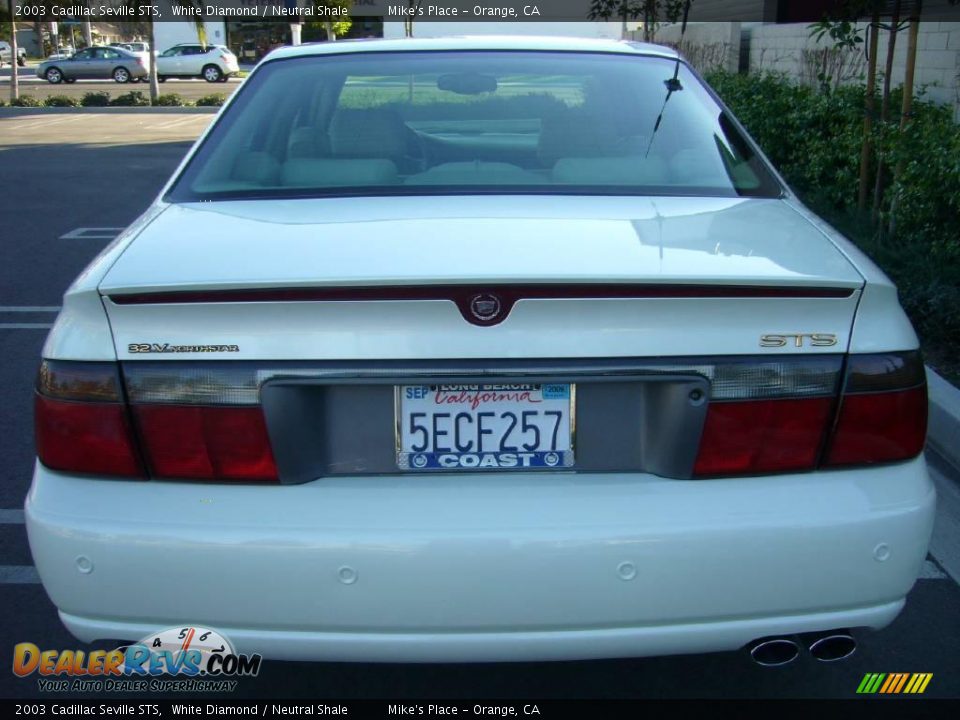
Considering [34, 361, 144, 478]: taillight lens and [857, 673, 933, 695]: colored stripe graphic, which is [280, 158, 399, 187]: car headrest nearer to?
[34, 361, 144, 478]: taillight lens

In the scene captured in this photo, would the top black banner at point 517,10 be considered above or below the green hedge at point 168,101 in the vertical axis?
above

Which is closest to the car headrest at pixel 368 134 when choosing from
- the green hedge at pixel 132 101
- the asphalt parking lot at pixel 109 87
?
the green hedge at pixel 132 101

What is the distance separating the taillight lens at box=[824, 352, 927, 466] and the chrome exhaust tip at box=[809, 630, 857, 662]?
384 millimetres

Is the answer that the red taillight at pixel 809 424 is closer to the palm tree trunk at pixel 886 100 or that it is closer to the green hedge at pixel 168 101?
the palm tree trunk at pixel 886 100

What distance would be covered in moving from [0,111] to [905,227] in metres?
22.3

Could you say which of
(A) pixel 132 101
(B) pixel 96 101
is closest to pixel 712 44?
(A) pixel 132 101

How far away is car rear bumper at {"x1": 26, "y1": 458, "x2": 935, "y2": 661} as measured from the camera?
7.06 feet

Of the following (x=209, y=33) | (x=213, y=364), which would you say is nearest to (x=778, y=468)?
(x=213, y=364)

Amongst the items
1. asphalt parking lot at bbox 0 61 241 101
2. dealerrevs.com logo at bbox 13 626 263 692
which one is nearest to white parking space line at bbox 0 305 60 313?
dealerrevs.com logo at bbox 13 626 263 692

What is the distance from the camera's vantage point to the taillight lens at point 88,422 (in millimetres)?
2240

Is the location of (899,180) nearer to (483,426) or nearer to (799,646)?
(799,646)

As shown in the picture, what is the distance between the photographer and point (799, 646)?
2369 mm

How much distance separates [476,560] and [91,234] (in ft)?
27.4

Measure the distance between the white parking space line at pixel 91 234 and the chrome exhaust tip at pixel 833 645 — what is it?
818cm
